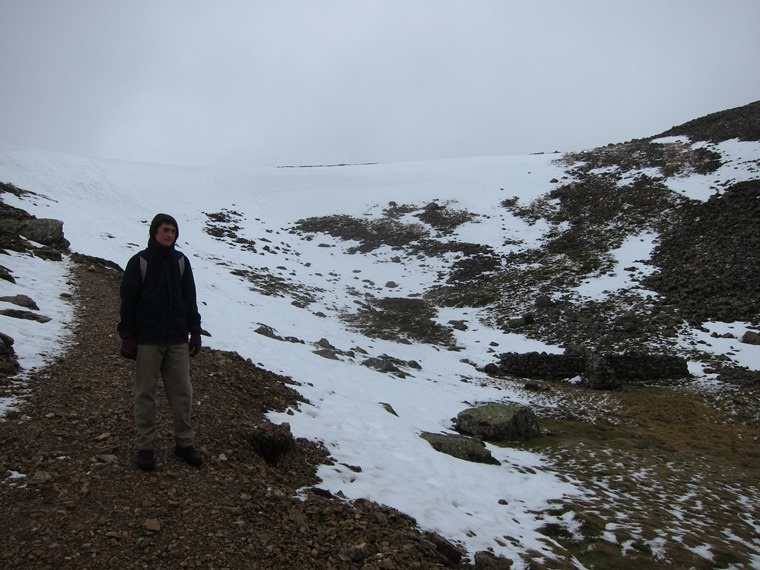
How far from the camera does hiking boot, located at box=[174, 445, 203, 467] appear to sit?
5.83 meters

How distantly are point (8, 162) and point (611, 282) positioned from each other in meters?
46.6

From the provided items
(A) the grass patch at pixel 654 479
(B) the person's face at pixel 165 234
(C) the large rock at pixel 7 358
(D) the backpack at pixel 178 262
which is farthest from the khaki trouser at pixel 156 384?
(A) the grass patch at pixel 654 479

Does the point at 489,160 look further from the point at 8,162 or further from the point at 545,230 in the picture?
the point at 8,162

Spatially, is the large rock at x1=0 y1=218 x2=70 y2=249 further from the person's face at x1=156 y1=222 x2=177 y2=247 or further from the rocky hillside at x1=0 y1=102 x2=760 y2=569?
the person's face at x1=156 y1=222 x2=177 y2=247

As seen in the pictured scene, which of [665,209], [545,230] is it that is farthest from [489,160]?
[665,209]

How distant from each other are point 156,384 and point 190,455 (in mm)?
1062

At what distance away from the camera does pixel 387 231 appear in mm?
40969

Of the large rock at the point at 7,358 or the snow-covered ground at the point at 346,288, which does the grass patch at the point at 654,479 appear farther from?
the large rock at the point at 7,358

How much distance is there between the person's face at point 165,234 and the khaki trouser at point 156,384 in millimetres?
1347

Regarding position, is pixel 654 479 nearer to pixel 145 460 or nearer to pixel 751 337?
pixel 145 460

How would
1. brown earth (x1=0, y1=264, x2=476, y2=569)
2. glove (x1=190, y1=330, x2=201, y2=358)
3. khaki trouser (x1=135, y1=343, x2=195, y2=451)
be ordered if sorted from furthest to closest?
glove (x1=190, y1=330, x2=201, y2=358) < khaki trouser (x1=135, y1=343, x2=195, y2=451) < brown earth (x1=0, y1=264, x2=476, y2=569)

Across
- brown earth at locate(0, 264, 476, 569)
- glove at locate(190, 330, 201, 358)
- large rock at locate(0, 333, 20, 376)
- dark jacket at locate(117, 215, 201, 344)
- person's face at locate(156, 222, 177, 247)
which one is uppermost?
person's face at locate(156, 222, 177, 247)

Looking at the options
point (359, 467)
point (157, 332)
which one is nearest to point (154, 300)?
point (157, 332)

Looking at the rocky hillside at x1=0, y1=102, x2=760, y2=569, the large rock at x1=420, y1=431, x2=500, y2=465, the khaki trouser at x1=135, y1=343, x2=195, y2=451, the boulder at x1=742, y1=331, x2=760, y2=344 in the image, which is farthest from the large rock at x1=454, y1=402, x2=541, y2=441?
the boulder at x1=742, y1=331, x2=760, y2=344
